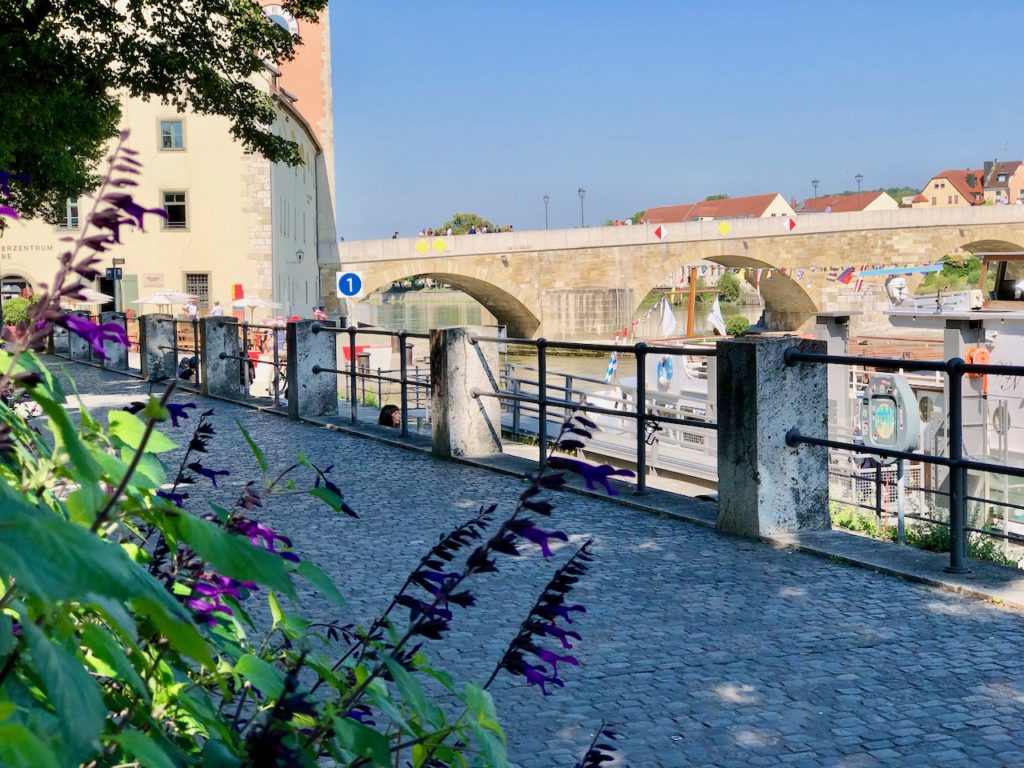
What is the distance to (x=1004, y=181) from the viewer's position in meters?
157

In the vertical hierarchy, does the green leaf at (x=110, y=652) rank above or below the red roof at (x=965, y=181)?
below

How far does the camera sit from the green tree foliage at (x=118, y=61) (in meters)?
14.4

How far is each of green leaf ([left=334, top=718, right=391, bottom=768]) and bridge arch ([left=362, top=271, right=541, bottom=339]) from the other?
50779mm

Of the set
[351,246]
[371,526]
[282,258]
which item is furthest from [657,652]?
[351,246]

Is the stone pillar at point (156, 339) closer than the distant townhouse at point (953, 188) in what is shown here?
Yes

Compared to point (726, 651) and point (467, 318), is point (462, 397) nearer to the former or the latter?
point (726, 651)

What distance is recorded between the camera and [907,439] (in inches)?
332

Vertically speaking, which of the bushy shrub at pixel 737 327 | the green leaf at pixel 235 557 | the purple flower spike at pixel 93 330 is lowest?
the bushy shrub at pixel 737 327

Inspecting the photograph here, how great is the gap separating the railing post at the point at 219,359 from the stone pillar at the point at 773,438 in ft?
35.3

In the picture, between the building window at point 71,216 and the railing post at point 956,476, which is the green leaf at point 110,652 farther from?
the building window at point 71,216

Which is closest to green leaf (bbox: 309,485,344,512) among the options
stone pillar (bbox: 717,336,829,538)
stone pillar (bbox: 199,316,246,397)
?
stone pillar (bbox: 717,336,829,538)

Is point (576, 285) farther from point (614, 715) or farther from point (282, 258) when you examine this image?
point (614, 715)

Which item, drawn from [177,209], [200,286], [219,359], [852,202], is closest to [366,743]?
[219,359]

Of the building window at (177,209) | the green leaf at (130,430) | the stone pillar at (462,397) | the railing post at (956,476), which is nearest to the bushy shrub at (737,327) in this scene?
the building window at (177,209)
